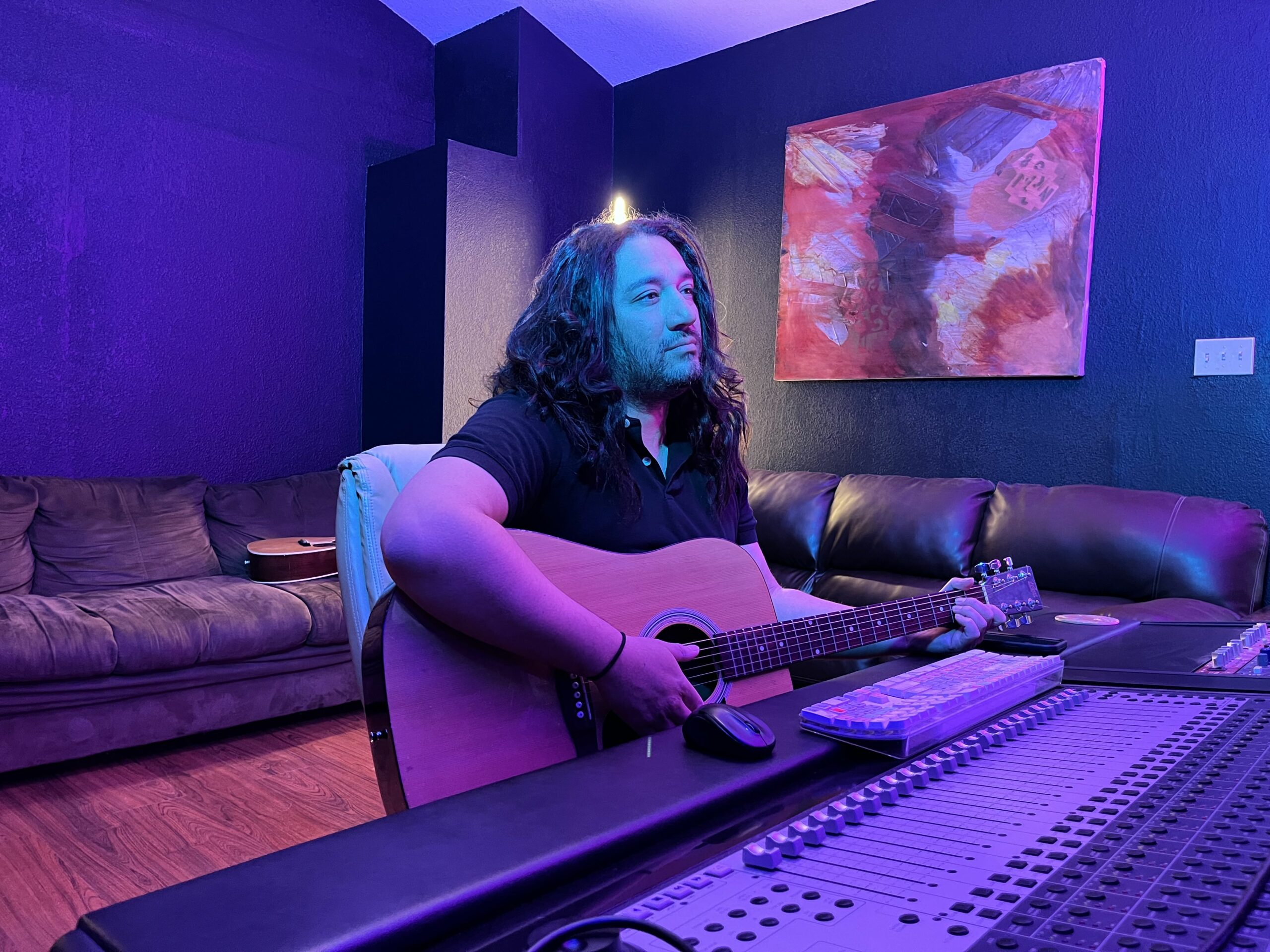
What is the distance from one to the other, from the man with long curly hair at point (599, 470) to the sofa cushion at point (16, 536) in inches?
103

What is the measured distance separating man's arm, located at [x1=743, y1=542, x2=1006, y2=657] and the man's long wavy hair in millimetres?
195

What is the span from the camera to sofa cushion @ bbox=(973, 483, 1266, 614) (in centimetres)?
260

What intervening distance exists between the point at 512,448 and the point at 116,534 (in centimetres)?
290

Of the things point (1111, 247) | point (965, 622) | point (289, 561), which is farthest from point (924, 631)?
point (289, 561)

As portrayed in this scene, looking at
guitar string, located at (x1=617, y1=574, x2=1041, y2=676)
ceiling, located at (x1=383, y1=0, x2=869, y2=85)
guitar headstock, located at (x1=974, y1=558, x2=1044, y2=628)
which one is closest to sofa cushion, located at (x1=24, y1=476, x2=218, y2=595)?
ceiling, located at (x1=383, y1=0, x2=869, y2=85)

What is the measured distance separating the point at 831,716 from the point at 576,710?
1.66ft

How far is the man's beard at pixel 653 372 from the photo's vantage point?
150 centimetres

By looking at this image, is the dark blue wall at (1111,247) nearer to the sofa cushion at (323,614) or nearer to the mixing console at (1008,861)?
the sofa cushion at (323,614)

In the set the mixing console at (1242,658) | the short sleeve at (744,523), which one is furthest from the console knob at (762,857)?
the short sleeve at (744,523)

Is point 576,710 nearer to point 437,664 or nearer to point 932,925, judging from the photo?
point 437,664

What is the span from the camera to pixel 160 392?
3.92 metres

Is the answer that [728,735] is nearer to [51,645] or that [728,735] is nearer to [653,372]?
[653,372]

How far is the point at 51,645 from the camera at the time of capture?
2.77m

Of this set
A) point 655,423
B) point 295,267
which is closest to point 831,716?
point 655,423
